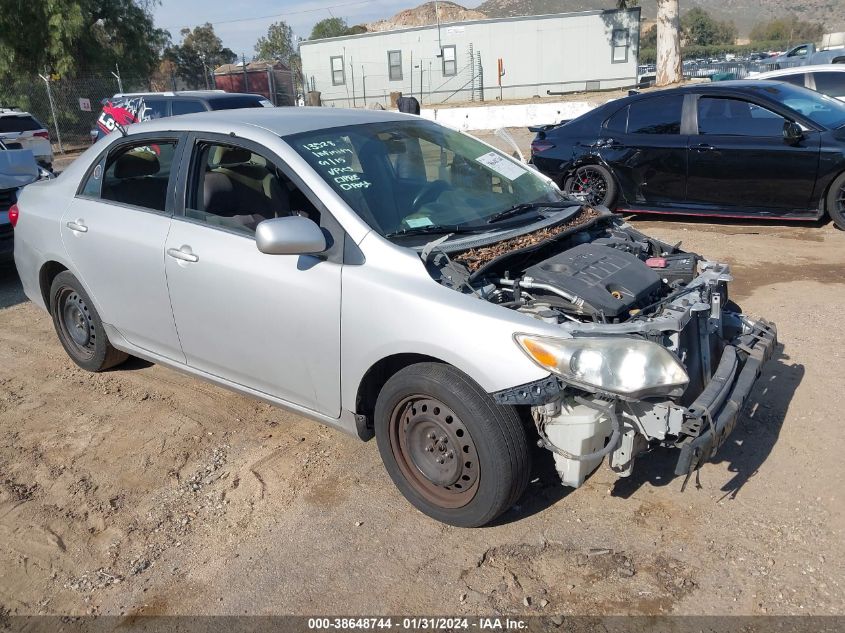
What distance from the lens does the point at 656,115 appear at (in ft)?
27.6

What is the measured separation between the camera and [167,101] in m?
14.3

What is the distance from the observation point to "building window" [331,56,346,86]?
38909mm

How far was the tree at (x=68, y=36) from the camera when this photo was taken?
27.1 meters

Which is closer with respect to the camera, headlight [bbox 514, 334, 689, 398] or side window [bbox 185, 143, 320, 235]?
headlight [bbox 514, 334, 689, 398]

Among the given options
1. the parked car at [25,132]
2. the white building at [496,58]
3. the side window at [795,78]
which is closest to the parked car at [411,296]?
the side window at [795,78]

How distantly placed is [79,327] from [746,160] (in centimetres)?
655

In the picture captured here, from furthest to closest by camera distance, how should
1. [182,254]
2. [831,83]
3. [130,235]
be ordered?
[831,83] → [130,235] → [182,254]

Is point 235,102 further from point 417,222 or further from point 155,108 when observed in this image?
point 417,222

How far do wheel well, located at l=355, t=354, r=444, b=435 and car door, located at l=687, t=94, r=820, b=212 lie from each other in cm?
579

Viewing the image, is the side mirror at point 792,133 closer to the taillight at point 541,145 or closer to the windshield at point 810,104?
the windshield at point 810,104

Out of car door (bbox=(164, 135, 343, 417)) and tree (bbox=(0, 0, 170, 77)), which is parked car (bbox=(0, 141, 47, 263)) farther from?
tree (bbox=(0, 0, 170, 77))

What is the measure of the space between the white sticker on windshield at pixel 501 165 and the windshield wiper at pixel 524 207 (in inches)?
11.8

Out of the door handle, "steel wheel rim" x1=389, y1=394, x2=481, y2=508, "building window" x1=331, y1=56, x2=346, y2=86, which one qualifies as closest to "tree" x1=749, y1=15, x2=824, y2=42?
"building window" x1=331, y1=56, x2=346, y2=86

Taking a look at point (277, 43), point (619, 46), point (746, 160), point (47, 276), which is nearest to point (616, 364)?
point (47, 276)
